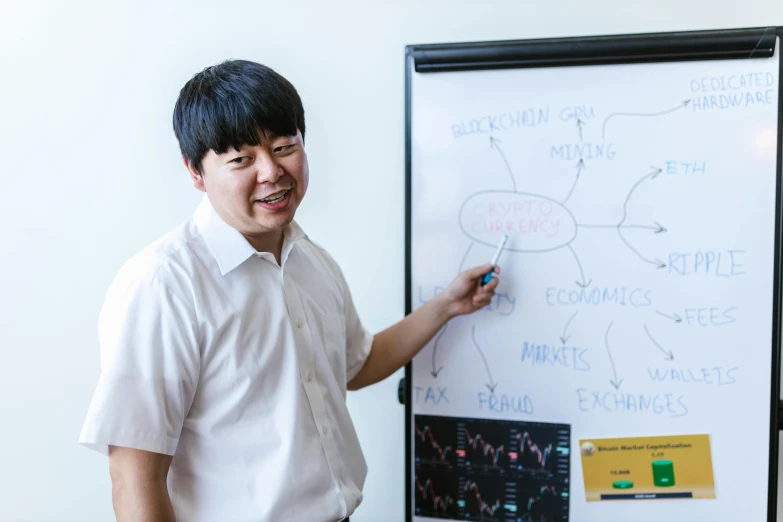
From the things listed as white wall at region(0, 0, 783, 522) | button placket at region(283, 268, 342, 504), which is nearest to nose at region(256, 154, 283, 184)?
button placket at region(283, 268, 342, 504)

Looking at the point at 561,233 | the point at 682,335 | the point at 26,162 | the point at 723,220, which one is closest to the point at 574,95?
the point at 561,233

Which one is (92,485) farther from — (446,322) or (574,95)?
(574,95)

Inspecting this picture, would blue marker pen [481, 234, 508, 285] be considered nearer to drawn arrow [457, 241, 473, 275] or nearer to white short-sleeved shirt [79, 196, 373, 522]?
drawn arrow [457, 241, 473, 275]

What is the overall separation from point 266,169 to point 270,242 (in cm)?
20

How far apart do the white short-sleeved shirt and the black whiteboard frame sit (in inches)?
19.7

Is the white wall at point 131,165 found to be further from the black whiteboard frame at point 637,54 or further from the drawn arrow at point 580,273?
the drawn arrow at point 580,273

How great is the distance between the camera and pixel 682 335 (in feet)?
4.46

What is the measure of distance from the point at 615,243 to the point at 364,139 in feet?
2.19

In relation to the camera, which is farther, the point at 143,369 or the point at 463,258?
the point at 463,258

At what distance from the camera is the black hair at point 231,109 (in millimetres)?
1044

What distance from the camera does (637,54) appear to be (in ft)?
4.41

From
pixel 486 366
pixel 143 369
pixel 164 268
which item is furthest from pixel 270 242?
pixel 486 366

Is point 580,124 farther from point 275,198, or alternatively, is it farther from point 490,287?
point 275,198

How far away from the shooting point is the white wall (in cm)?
167
